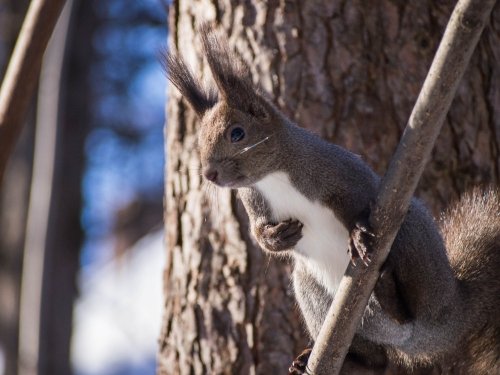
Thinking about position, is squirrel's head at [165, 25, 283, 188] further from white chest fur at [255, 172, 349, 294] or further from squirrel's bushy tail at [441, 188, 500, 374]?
squirrel's bushy tail at [441, 188, 500, 374]

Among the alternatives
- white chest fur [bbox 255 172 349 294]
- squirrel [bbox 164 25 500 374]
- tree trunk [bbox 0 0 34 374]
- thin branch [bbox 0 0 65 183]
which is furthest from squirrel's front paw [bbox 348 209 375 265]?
tree trunk [bbox 0 0 34 374]

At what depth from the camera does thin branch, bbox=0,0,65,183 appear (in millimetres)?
2709

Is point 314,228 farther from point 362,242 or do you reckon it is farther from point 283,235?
point 362,242

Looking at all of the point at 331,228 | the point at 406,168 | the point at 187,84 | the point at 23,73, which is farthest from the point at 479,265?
the point at 23,73

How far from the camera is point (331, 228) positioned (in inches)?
101

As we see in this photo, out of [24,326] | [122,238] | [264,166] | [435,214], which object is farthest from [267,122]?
[122,238]

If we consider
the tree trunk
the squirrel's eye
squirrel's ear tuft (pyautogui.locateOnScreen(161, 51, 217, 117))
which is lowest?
the tree trunk

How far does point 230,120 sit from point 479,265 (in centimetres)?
90

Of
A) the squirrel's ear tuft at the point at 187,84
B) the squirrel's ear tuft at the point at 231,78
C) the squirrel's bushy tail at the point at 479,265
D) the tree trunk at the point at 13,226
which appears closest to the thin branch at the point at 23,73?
the squirrel's ear tuft at the point at 187,84

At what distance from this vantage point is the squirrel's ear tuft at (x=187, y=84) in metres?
2.61

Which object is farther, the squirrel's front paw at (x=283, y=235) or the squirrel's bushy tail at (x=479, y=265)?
the squirrel's bushy tail at (x=479, y=265)

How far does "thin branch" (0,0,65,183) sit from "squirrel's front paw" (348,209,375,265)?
1096 mm

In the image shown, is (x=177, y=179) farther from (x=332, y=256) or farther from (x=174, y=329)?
(x=332, y=256)

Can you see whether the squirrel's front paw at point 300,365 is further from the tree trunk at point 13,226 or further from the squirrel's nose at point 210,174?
the tree trunk at point 13,226
